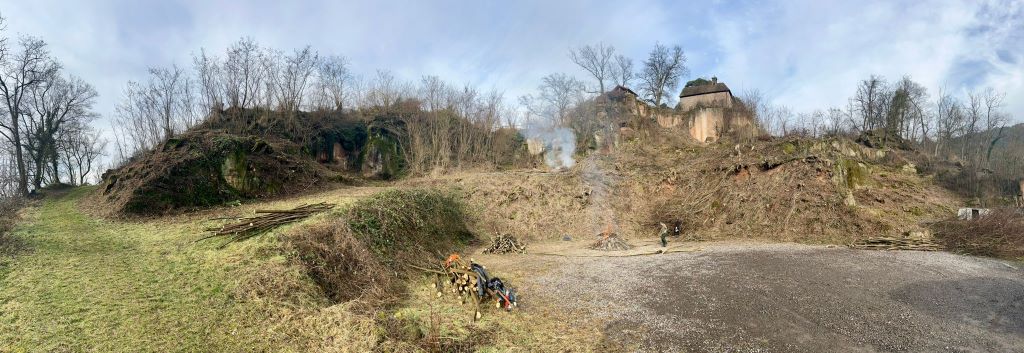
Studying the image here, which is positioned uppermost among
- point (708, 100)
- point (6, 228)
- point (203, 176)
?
point (708, 100)

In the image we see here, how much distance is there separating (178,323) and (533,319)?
491 centimetres

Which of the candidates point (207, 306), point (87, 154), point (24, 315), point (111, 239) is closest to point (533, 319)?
point (207, 306)

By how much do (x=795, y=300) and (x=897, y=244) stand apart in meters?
7.86

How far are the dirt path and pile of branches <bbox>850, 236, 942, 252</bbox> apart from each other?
0.88 m

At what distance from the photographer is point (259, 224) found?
1034 cm

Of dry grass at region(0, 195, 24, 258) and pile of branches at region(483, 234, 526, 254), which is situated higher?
dry grass at region(0, 195, 24, 258)

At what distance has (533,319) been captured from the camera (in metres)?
7.37

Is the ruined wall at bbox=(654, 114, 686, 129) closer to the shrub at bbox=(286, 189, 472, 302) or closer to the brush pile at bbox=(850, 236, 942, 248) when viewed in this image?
the brush pile at bbox=(850, 236, 942, 248)

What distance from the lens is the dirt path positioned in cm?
609

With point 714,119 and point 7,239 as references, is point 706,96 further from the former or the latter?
point 7,239

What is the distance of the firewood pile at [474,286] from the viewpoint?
26.1 feet

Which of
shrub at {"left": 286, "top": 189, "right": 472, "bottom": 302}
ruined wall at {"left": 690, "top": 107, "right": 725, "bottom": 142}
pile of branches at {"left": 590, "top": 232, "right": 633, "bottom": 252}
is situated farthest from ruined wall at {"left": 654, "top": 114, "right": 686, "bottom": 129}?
shrub at {"left": 286, "top": 189, "right": 472, "bottom": 302}

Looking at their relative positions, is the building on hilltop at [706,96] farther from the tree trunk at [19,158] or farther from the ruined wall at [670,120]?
the tree trunk at [19,158]

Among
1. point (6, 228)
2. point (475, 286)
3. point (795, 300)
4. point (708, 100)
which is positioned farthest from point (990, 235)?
point (708, 100)
